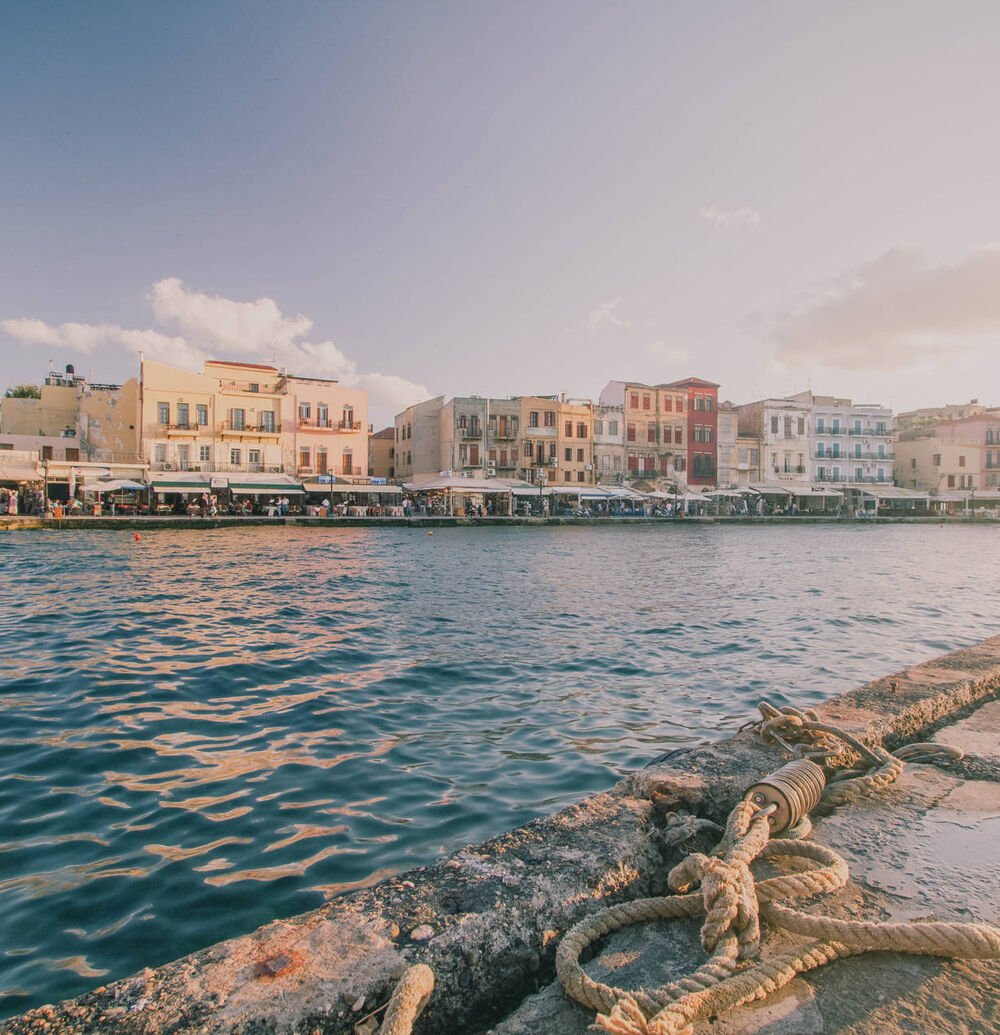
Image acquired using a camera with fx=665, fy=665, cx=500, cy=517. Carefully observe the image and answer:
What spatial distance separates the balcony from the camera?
42.2 m

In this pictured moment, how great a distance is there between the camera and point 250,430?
42.8m

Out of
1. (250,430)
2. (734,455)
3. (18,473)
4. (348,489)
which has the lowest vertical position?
(348,489)

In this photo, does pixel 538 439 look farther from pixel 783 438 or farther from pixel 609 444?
pixel 783 438

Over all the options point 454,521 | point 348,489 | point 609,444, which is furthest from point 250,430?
point 609,444

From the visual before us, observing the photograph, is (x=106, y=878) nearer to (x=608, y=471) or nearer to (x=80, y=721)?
(x=80, y=721)

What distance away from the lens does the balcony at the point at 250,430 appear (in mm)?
42156

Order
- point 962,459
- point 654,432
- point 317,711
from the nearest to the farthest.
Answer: point 317,711, point 654,432, point 962,459

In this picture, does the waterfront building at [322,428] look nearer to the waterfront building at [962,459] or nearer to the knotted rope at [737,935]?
the knotted rope at [737,935]

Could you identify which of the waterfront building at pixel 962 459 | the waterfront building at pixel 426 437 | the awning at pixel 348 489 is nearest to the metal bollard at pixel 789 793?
the awning at pixel 348 489

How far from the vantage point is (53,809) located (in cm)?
407

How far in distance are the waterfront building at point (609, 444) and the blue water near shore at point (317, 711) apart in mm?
37407

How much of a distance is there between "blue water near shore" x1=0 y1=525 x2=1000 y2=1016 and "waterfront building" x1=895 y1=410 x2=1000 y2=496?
180 feet

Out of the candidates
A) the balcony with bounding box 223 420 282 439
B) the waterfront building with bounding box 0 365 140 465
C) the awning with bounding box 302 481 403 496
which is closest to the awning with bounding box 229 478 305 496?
the awning with bounding box 302 481 403 496

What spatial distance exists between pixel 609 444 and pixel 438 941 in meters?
53.3
